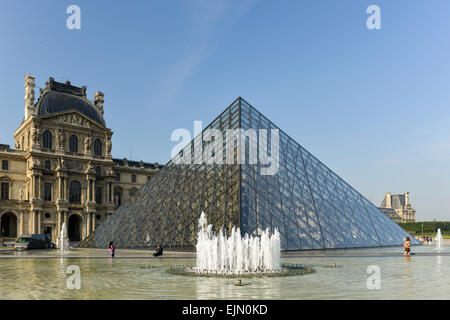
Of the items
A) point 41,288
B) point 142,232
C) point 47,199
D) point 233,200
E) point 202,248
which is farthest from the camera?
point 47,199

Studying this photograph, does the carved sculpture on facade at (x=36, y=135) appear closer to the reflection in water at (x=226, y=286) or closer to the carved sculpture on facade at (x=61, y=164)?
the carved sculpture on facade at (x=61, y=164)

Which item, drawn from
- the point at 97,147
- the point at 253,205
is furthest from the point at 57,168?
the point at 253,205

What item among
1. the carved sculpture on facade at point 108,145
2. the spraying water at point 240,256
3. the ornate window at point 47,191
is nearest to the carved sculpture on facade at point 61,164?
the ornate window at point 47,191

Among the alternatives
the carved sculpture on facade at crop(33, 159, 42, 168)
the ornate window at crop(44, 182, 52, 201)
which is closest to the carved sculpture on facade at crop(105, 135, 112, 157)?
the ornate window at crop(44, 182, 52, 201)

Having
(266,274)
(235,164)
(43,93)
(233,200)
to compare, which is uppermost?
(43,93)

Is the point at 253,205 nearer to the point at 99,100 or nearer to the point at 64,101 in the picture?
the point at 64,101

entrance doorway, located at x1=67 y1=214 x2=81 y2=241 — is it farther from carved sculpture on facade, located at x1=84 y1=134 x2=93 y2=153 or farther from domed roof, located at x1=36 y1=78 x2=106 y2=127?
domed roof, located at x1=36 y1=78 x2=106 y2=127

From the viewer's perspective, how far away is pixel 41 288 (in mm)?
10398

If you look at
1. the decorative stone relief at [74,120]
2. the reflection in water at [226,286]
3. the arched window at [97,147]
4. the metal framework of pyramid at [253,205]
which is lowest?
the reflection in water at [226,286]

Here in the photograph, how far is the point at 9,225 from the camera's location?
58.0m

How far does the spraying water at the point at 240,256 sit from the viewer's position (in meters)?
14.4
